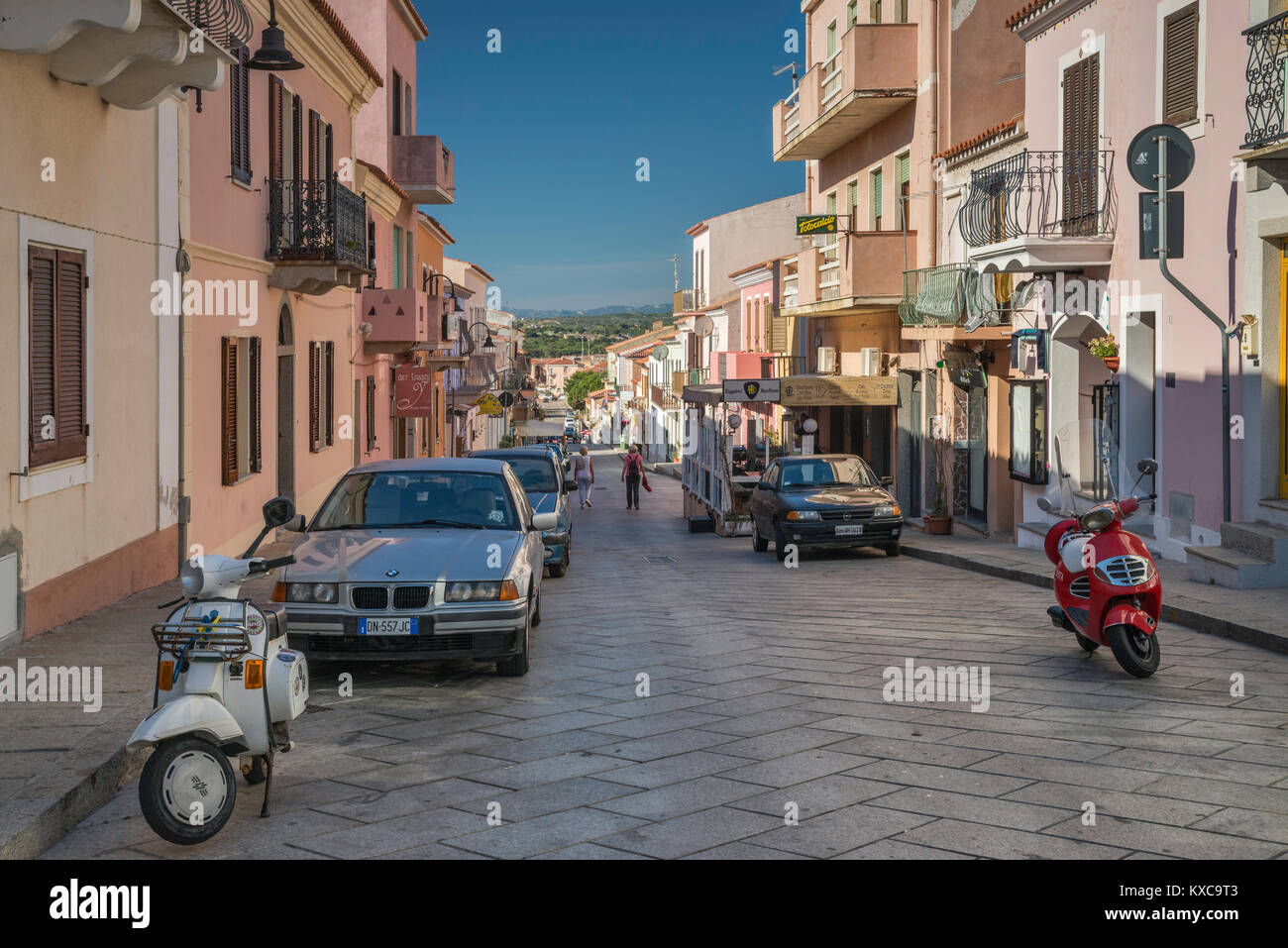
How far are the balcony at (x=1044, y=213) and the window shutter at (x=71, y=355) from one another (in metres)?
11.3

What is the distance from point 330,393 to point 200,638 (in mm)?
19133

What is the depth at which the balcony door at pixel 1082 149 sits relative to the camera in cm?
1686

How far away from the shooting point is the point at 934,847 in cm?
542

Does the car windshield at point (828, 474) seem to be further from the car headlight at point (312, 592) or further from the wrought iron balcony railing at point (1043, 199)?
the car headlight at point (312, 592)

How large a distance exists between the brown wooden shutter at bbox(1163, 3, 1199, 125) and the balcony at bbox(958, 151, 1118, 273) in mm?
1497

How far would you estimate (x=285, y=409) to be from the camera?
20.6 meters

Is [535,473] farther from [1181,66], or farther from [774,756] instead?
[774,756]

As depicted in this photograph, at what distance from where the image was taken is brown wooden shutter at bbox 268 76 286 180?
18.7 m

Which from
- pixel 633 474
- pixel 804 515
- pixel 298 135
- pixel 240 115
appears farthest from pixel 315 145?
pixel 633 474

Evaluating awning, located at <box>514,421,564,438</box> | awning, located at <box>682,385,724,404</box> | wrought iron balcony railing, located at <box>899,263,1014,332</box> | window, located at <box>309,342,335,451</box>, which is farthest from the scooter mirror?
awning, located at <box>514,421,564,438</box>

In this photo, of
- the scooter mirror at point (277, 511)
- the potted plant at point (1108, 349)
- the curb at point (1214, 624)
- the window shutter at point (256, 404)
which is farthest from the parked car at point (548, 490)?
the scooter mirror at point (277, 511)

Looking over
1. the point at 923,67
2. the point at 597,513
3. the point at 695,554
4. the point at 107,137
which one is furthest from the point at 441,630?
the point at 597,513

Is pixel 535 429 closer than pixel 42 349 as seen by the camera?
No

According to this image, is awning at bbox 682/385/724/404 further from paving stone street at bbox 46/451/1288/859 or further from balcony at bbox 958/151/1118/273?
paving stone street at bbox 46/451/1288/859
